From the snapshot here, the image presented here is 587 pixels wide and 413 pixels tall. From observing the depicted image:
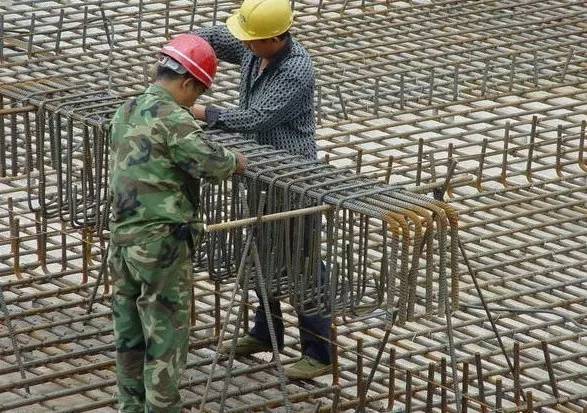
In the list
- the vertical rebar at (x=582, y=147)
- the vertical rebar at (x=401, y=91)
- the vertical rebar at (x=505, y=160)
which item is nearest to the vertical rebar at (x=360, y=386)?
the vertical rebar at (x=505, y=160)

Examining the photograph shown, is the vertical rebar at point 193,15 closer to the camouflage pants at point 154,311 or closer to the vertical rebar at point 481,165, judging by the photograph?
the vertical rebar at point 481,165

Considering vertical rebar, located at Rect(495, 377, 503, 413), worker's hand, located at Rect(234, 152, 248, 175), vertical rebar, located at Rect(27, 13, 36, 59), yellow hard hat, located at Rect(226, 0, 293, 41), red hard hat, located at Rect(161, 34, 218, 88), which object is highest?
red hard hat, located at Rect(161, 34, 218, 88)

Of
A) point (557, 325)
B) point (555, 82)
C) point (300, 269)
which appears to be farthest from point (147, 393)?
point (555, 82)

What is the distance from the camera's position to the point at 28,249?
35.3 feet

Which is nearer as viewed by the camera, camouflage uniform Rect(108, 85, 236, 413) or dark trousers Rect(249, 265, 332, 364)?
camouflage uniform Rect(108, 85, 236, 413)

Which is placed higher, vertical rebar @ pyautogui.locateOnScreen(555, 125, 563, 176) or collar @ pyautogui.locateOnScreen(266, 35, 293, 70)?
collar @ pyautogui.locateOnScreen(266, 35, 293, 70)

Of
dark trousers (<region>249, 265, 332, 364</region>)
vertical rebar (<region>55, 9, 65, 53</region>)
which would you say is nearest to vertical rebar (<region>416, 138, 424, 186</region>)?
dark trousers (<region>249, 265, 332, 364</region>)

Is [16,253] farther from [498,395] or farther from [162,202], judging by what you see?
[498,395]

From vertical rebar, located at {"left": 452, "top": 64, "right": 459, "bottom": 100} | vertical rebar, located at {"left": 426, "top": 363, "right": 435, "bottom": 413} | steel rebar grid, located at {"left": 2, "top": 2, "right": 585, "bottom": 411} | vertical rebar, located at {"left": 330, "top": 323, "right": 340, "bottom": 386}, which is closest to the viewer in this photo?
vertical rebar, located at {"left": 426, "top": 363, "right": 435, "bottom": 413}

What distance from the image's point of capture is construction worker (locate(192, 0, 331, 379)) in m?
8.62

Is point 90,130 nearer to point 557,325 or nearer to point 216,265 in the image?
point 216,265

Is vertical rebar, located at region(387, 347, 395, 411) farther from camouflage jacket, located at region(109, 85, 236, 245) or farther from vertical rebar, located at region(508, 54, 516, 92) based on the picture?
vertical rebar, located at region(508, 54, 516, 92)

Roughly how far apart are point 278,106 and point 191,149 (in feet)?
3.87

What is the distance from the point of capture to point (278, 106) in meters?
8.62
